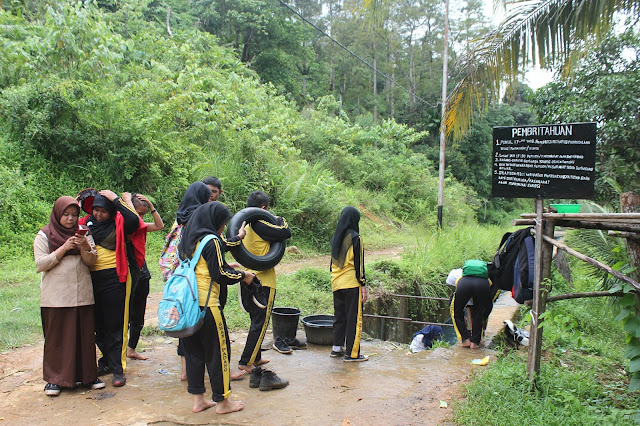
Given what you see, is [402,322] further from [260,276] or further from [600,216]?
[600,216]

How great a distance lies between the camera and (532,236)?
4.77 m

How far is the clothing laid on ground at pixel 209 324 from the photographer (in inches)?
144

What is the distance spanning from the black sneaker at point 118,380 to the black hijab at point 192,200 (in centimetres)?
141

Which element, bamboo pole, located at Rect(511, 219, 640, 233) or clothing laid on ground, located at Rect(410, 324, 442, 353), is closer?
bamboo pole, located at Rect(511, 219, 640, 233)

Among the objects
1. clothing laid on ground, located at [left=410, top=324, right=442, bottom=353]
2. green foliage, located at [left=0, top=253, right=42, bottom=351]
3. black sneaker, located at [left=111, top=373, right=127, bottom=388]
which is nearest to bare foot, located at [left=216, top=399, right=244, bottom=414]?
black sneaker, located at [left=111, top=373, right=127, bottom=388]

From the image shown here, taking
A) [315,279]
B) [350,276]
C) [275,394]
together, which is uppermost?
[350,276]

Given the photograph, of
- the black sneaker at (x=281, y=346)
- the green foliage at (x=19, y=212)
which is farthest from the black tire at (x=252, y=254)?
the green foliage at (x=19, y=212)

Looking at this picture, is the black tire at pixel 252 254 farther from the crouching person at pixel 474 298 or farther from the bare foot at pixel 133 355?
the crouching person at pixel 474 298

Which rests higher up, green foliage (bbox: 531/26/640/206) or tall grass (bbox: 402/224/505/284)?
green foliage (bbox: 531/26/640/206)

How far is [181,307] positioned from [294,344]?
8.95 ft

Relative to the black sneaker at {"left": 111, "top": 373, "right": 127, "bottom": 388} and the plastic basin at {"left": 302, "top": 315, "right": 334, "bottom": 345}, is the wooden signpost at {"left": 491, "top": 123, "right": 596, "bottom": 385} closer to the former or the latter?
the plastic basin at {"left": 302, "top": 315, "right": 334, "bottom": 345}

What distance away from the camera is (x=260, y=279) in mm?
4875

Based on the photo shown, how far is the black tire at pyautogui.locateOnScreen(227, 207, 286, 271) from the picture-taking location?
15.3 feet

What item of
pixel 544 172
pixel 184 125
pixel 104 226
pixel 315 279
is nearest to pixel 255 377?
pixel 104 226
